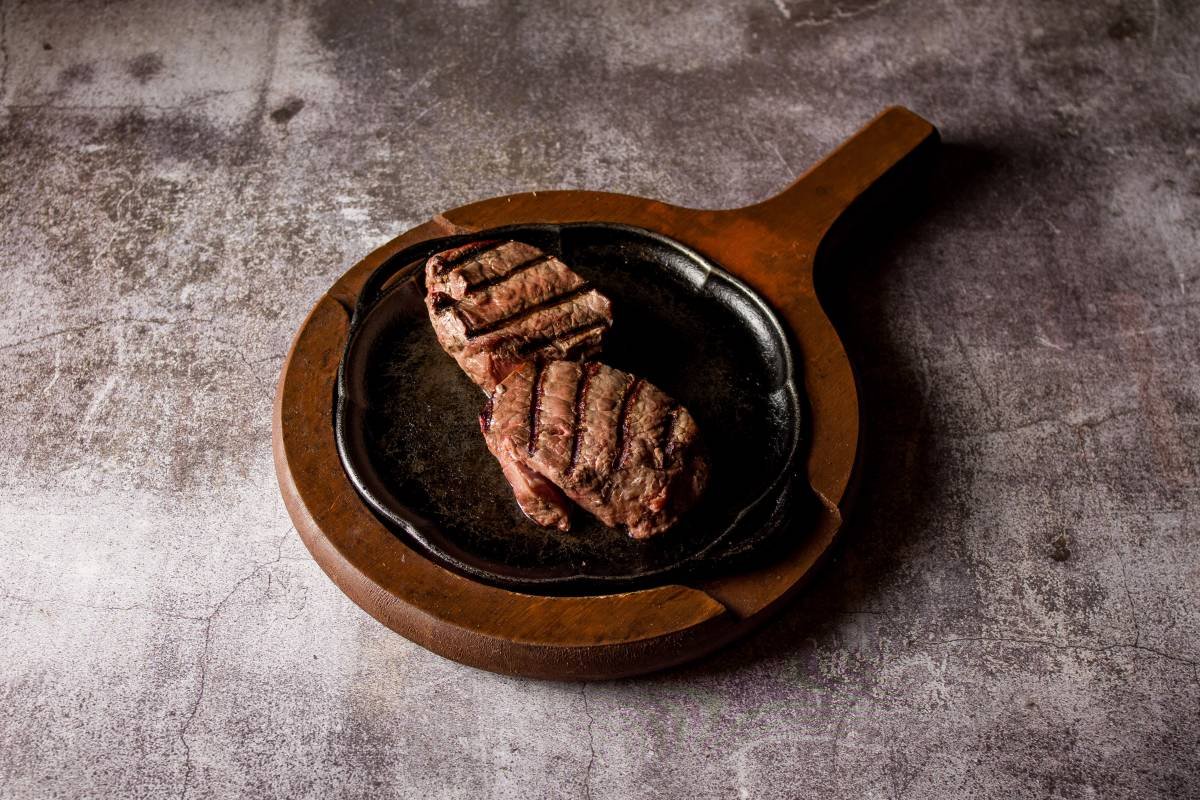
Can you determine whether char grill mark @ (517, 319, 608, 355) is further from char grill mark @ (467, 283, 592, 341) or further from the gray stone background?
the gray stone background

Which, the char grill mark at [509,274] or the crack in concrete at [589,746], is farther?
the char grill mark at [509,274]

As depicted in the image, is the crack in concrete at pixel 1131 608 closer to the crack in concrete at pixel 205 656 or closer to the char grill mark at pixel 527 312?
the char grill mark at pixel 527 312

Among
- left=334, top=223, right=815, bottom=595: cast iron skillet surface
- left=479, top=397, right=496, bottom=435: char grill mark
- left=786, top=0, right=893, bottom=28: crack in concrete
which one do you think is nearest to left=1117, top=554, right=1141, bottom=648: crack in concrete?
left=334, top=223, right=815, bottom=595: cast iron skillet surface

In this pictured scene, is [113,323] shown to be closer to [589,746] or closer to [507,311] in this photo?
[507,311]

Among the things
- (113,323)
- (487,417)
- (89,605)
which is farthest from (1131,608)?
(113,323)


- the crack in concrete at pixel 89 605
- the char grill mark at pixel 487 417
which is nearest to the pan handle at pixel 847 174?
the char grill mark at pixel 487 417

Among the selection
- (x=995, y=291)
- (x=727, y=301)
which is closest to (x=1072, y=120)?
(x=995, y=291)
